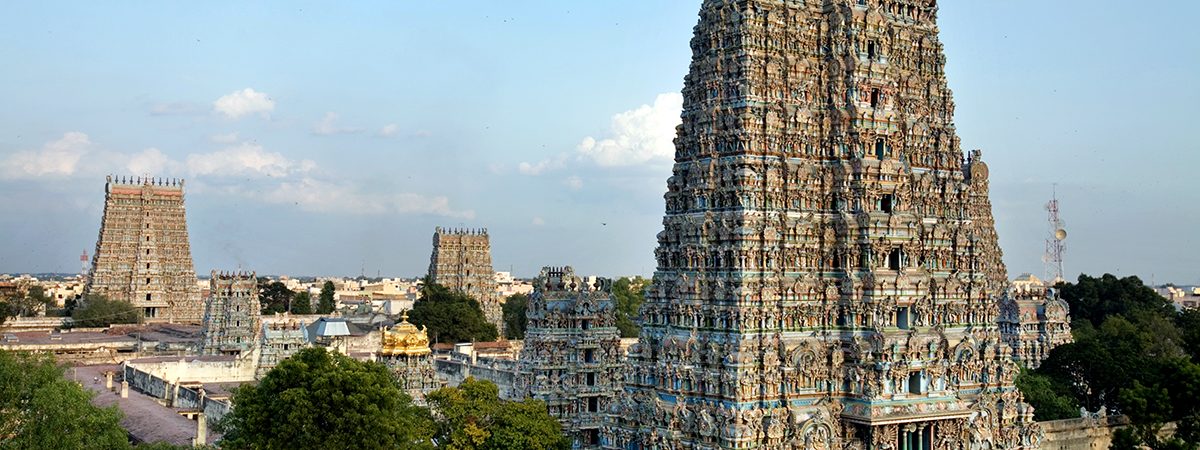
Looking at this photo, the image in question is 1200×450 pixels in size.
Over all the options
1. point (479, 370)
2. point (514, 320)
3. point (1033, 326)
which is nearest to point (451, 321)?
point (514, 320)

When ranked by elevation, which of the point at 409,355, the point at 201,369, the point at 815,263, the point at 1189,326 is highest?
the point at 815,263

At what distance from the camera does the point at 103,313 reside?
8000 cm

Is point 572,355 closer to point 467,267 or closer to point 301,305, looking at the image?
point 467,267

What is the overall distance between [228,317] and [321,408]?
3521 cm

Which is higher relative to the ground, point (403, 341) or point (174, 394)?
point (403, 341)

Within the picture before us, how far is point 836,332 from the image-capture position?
2508cm

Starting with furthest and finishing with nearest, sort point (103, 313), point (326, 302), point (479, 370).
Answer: point (326, 302), point (103, 313), point (479, 370)

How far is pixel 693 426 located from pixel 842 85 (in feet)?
28.4

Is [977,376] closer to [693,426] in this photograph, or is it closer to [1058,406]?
[693,426]

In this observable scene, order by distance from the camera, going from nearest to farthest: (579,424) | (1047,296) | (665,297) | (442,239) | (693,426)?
(693,426)
(665,297)
(579,424)
(1047,296)
(442,239)

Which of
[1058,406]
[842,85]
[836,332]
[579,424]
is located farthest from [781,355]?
[1058,406]

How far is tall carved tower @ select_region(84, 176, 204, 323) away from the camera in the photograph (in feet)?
279

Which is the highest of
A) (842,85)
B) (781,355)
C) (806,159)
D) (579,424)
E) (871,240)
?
(842,85)

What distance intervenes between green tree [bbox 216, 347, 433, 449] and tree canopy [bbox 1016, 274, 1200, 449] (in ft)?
61.0
